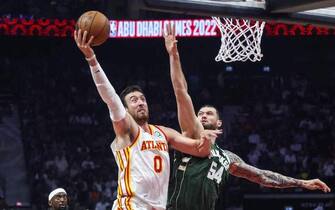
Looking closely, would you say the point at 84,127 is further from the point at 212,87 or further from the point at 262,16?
the point at 262,16

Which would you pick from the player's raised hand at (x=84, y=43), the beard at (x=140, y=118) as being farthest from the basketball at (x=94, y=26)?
the beard at (x=140, y=118)

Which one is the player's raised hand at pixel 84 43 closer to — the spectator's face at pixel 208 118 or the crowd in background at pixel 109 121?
the spectator's face at pixel 208 118

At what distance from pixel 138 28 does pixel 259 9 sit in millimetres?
10614

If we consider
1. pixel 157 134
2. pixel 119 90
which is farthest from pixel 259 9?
pixel 119 90

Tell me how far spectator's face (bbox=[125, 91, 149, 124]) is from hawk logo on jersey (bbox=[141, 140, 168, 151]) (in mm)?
160

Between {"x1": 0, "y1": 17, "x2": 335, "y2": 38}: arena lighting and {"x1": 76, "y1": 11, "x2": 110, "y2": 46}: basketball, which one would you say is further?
{"x1": 0, "y1": 17, "x2": 335, "y2": 38}: arena lighting

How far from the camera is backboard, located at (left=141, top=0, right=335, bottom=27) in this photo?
589 cm

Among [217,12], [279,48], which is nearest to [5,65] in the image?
[279,48]

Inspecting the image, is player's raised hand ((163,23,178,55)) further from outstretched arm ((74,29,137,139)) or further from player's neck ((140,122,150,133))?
outstretched arm ((74,29,137,139))

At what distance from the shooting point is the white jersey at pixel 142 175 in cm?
455

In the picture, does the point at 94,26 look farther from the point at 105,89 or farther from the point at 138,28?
the point at 138,28

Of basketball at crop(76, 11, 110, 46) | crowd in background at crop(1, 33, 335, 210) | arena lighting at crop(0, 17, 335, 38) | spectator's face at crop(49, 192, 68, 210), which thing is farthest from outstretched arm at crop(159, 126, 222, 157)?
arena lighting at crop(0, 17, 335, 38)

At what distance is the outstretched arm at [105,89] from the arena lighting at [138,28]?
38.3 ft

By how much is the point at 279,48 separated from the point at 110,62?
179 inches
